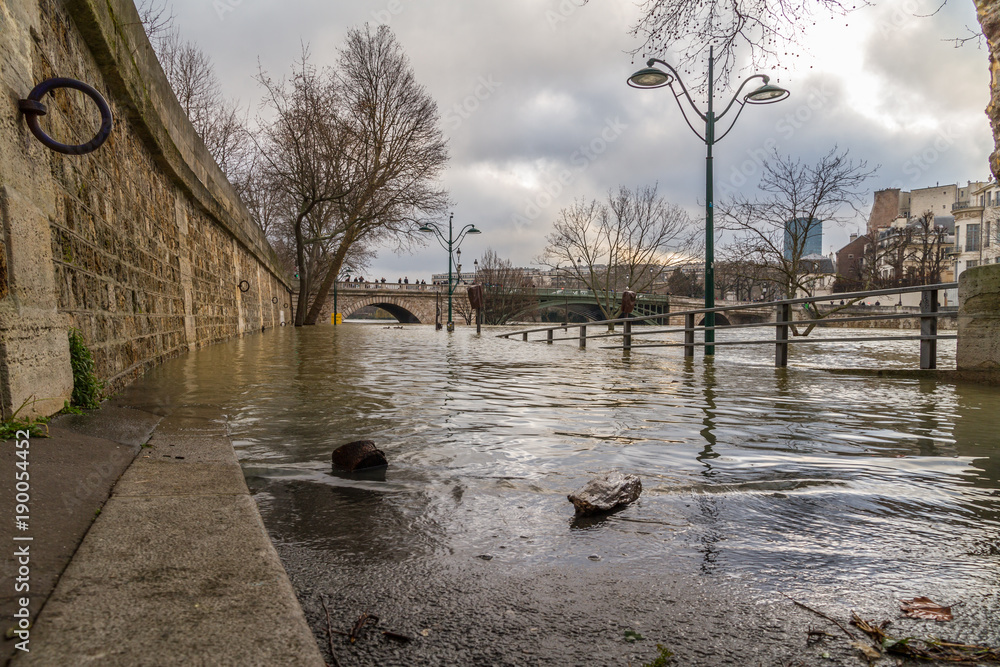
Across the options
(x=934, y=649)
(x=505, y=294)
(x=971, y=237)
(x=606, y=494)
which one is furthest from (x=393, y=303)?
(x=971, y=237)

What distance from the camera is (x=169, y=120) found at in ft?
26.5

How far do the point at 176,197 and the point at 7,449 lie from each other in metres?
7.57

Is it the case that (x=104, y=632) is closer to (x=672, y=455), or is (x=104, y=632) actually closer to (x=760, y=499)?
(x=760, y=499)

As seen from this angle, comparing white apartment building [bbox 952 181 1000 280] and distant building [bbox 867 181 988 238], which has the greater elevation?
distant building [bbox 867 181 988 238]

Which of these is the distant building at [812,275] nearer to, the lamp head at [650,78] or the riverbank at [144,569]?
the lamp head at [650,78]

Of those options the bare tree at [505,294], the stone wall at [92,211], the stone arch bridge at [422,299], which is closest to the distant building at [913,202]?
the stone arch bridge at [422,299]

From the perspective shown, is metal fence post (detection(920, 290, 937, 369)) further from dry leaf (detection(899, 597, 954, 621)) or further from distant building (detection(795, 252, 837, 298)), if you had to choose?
distant building (detection(795, 252, 837, 298))

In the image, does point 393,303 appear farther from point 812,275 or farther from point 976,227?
point 976,227

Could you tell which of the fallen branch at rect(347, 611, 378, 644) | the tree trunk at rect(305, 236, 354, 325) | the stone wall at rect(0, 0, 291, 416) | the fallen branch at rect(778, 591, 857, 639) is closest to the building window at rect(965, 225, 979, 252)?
the tree trunk at rect(305, 236, 354, 325)

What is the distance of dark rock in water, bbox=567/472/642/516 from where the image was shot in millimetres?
2338

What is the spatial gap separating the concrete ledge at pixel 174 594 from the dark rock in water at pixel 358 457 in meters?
0.82

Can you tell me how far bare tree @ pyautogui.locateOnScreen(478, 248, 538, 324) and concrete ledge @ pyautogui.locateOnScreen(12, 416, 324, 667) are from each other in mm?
46640

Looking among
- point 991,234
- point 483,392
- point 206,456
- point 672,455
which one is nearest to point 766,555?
point 672,455

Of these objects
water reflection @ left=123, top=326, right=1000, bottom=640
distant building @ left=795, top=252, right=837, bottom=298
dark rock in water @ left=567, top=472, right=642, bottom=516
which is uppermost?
distant building @ left=795, top=252, right=837, bottom=298
